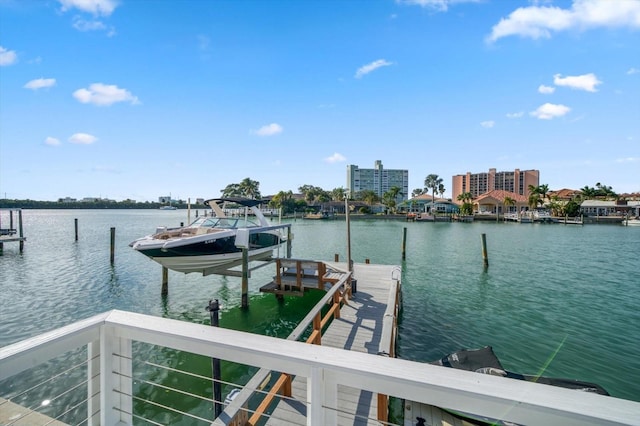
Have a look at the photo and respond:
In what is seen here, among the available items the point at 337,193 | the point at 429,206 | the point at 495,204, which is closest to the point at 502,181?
the point at 495,204

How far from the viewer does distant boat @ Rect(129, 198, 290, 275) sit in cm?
1097

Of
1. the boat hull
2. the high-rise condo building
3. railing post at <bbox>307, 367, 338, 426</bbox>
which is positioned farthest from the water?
the high-rise condo building

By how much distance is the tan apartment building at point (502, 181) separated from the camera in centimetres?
14595

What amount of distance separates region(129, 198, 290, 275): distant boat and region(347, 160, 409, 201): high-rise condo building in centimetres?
16295

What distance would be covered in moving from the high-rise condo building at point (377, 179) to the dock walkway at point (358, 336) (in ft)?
538

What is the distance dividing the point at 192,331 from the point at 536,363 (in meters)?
9.86

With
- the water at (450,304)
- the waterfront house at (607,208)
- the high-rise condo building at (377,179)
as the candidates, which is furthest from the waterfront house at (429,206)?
the water at (450,304)

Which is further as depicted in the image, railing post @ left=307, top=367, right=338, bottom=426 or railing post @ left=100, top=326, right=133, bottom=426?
railing post @ left=100, top=326, right=133, bottom=426

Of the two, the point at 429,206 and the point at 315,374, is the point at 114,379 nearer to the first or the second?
the point at 315,374

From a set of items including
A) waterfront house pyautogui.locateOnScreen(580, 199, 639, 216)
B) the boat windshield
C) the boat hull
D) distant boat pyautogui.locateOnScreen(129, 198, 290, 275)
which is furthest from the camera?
waterfront house pyautogui.locateOnScreen(580, 199, 639, 216)

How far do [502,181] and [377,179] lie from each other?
59873 mm

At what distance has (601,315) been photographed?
12141 millimetres

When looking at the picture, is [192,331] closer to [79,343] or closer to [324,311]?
[79,343]

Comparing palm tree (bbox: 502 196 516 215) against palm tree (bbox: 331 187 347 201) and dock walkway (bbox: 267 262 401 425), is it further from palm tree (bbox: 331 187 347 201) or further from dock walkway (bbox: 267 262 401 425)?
dock walkway (bbox: 267 262 401 425)
